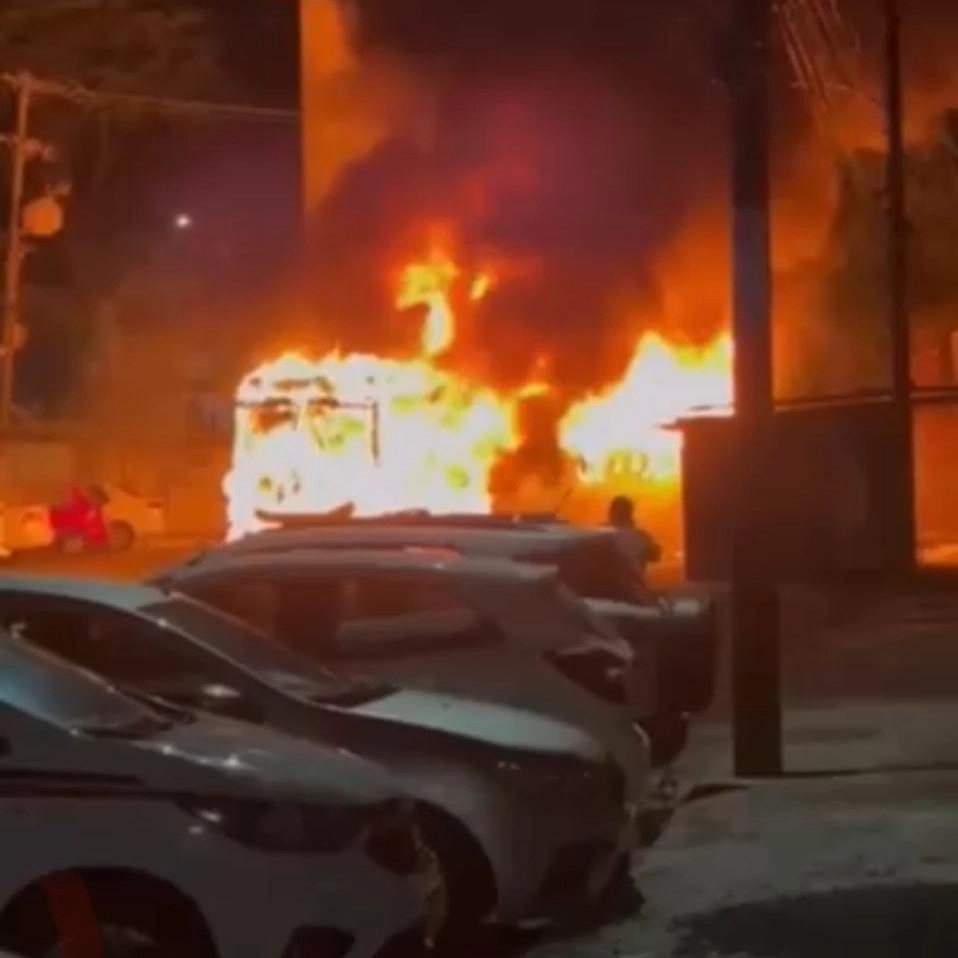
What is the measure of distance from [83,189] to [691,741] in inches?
1896

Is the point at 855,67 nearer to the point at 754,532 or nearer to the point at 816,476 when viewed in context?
the point at 816,476

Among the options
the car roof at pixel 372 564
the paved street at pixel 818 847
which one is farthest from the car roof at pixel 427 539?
the paved street at pixel 818 847

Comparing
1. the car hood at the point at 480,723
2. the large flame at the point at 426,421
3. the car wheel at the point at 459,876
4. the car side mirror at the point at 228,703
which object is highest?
the large flame at the point at 426,421

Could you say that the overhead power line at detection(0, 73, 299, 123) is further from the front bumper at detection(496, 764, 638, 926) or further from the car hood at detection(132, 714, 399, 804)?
the car hood at detection(132, 714, 399, 804)

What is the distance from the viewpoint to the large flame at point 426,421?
34906 mm

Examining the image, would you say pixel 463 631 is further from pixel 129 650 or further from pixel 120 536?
pixel 120 536

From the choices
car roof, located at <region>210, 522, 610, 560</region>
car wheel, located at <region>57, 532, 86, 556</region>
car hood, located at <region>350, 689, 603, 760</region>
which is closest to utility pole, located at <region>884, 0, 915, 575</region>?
car roof, located at <region>210, 522, 610, 560</region>

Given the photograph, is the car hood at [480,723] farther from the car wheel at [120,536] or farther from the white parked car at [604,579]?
the car wheel at [120,536]

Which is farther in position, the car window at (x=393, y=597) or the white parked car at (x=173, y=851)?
the car window at (x=393, y=597)

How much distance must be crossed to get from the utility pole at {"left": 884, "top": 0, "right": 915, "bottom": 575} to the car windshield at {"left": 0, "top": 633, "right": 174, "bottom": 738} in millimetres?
22670

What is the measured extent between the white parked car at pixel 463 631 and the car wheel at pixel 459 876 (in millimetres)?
1380

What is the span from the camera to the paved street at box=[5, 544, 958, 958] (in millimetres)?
8703

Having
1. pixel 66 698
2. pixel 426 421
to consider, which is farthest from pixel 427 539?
pixel 426 421

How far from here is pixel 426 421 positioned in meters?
35.8
